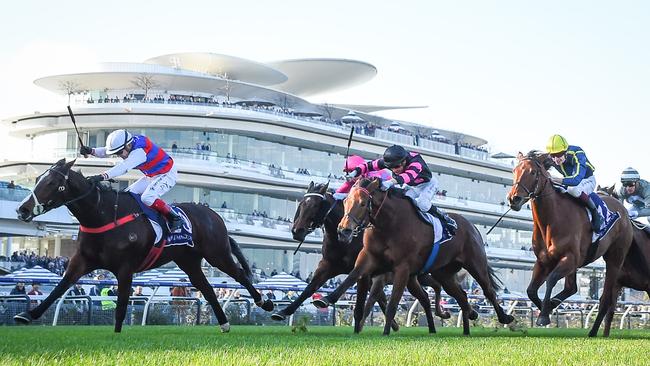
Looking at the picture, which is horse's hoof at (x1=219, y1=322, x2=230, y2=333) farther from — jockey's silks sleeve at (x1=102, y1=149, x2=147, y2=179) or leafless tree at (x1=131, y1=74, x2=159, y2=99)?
leafless tree at (x1=131, y1=74, x2=159, y2=99)

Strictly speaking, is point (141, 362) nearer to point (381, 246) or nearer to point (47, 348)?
point (47, 348)

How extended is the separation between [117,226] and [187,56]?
200 ft

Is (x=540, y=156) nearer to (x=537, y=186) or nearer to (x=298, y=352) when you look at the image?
(x=537, y=186)

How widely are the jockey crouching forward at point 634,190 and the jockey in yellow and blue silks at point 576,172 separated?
6.34 ft

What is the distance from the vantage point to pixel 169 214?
12555 millimetres

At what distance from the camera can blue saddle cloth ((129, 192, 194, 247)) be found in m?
12.3

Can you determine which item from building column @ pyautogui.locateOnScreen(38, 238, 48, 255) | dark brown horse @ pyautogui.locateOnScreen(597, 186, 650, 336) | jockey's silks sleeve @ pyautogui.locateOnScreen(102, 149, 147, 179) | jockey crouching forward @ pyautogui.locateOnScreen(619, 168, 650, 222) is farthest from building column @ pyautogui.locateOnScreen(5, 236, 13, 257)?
dark brown horse @ pyautogui.locateOnScreen(597, 186, 650, 336)

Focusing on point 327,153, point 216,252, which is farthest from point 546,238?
point 327,153

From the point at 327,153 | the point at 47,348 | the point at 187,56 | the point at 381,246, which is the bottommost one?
the point at 47,348

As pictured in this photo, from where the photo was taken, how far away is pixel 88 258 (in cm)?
1155

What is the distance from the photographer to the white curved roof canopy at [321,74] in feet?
306

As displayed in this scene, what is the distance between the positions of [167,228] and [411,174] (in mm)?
3271

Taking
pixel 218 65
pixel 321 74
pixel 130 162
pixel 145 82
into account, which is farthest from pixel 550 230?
pixel 321 74

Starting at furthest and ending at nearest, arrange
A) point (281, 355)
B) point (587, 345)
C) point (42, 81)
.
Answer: point (42, 81), point (587, 345), point (281, 355)
